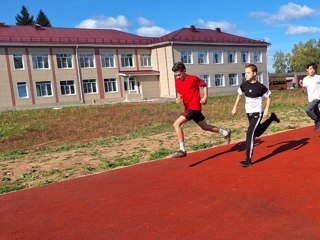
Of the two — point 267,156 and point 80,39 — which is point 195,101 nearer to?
point 267,156

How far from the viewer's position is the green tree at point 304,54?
316ft

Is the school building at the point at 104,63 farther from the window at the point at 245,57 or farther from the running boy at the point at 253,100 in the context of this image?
the running boy at the point at 253,100

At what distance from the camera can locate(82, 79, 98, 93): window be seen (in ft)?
141

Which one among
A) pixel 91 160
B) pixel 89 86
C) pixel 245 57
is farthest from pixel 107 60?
pixel 91 160

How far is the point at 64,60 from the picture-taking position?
41375 mm

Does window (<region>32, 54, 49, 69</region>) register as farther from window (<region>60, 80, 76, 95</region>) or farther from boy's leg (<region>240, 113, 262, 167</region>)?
boy's leg (<region>240, 113, 262, 167</region>)

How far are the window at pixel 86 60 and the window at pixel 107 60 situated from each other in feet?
4.44

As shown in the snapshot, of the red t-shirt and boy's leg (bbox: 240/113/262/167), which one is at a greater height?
the red t-shirt

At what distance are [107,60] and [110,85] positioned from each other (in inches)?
119

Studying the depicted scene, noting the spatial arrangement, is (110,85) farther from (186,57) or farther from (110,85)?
(186,57)

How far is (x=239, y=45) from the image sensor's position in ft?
171

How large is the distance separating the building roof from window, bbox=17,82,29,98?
4393 millimetres

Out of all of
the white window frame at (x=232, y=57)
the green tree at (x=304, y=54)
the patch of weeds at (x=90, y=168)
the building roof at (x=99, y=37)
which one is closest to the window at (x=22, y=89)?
the building roof at (x=99, y=37)

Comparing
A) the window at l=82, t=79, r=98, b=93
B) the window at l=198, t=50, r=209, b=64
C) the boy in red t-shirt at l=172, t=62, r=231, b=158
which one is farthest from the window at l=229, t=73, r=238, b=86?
the boy in red t-shirt at l=172, t=62, r=231, b=158
